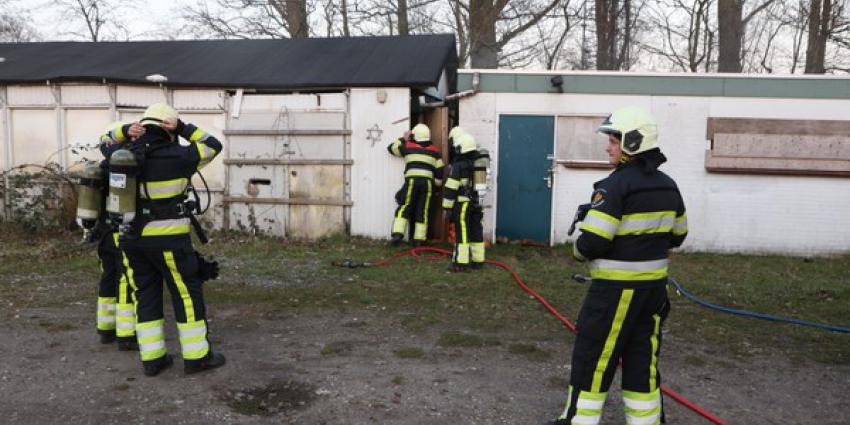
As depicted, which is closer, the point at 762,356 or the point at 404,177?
the point at 762,356

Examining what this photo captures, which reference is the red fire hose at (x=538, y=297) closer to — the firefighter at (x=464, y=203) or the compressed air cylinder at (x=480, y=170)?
the firefighter at (x=464, y=203)

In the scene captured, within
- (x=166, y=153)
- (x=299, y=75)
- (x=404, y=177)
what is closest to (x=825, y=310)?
(x=404, y=177)

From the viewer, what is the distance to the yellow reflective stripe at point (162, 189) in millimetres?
4621

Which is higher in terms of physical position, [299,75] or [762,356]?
[299,75]

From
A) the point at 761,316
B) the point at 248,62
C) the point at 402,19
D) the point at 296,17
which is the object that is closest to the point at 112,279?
the point at 761,316

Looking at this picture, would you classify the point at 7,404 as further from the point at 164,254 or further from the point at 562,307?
the point at 562,307

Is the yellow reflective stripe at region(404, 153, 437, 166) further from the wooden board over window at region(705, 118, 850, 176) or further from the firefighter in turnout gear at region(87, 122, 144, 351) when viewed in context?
the firefighter in turnout gear at region(87, 122, 144, 351)

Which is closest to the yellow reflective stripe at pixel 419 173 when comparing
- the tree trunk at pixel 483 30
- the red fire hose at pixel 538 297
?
the red fire hose at pixel 538 297

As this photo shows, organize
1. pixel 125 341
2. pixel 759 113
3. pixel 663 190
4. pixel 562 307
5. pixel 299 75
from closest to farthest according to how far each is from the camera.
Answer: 1. pixel 663 190
2. pixel 125 341
3. pixel 562 307
4. pixel 759 113
5. pixel 299 75

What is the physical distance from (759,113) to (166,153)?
9.08 m

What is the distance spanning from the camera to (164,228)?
4.62 meters

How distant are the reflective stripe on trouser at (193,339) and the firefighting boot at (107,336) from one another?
3.94 ft

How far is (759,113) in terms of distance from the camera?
400 inches

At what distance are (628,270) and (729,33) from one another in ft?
51.8
